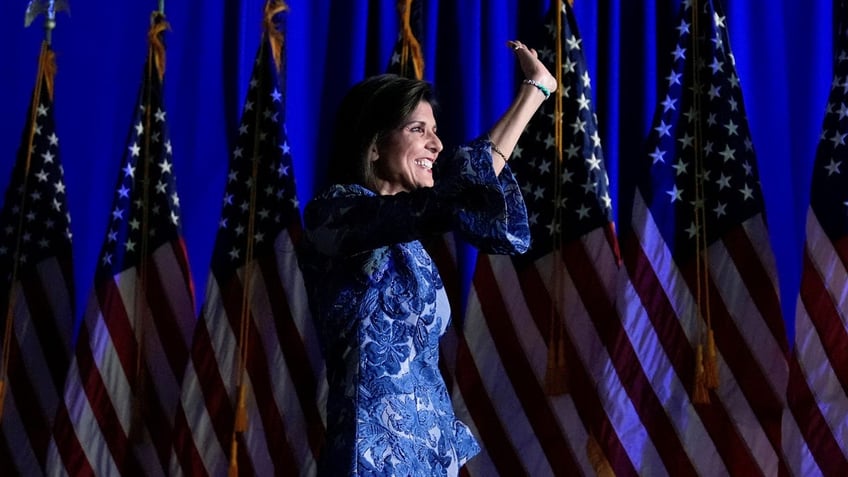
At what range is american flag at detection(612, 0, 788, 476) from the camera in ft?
10.2

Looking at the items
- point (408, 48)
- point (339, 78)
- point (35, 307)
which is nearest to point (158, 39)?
point (339, 78)

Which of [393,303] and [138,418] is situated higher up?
[393,303]

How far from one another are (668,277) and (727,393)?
0.35 m

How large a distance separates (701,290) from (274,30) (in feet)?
4.97

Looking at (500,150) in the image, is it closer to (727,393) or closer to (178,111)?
(727,393)

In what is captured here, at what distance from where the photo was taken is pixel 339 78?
3.74 meters

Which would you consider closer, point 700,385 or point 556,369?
point 700,385

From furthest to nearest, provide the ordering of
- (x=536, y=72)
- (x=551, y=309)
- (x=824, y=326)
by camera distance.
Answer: (x=551, y=309), (x=824, y=326), (x=536, y=72)

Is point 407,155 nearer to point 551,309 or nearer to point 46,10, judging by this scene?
point 551,309

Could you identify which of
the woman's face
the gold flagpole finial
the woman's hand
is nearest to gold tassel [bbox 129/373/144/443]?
Result: the gold flagpole finial

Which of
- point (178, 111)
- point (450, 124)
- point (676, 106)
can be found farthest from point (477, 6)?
point (178, 111)

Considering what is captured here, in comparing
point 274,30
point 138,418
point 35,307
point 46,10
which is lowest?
point 138,418

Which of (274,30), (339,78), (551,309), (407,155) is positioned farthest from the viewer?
(339,78)

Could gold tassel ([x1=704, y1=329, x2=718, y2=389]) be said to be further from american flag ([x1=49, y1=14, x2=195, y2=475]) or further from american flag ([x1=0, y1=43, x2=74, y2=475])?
american flag ([x1=0, y1=43, x2=74, y2=475])
